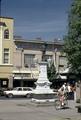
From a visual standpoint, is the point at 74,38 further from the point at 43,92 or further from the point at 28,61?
the point at 28,61

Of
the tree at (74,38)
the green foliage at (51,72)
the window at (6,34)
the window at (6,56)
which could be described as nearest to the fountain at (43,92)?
the tree at (74,38)

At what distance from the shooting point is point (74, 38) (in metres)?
27.0

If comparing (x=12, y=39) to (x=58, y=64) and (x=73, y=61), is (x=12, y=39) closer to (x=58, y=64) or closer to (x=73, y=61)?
(x=58, y=64)

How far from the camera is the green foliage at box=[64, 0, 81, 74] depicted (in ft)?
80.5

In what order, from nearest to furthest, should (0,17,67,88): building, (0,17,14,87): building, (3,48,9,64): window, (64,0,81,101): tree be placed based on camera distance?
(64,0,81,101): tree < (0,17,14,87): building < (0,17,67,88): building < (3,48,9,64): window

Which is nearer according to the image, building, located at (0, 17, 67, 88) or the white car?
the white car

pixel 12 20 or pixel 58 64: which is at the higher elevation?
pixel 12 20

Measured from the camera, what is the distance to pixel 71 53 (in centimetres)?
2806

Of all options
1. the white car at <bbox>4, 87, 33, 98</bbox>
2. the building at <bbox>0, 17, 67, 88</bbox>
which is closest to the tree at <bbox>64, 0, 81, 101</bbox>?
the white car at <bbox>4, 87, 33, 98</bbox>

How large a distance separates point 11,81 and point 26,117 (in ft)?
152

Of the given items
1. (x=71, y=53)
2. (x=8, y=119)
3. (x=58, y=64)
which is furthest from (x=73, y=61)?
(x=58, y=64)

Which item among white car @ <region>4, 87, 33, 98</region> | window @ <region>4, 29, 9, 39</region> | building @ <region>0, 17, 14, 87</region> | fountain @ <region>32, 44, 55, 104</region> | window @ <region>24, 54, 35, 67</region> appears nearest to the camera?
fountain @ <region>32, 44, 55, 104</region>

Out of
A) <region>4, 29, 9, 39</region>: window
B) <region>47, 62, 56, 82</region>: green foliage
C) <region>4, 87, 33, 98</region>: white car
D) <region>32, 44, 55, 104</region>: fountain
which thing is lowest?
<region>4, 87, 33, 98</region>: white car

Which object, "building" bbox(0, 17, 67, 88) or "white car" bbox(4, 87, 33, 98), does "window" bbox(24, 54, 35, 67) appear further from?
"white car" bbox(4, 87, 33, 98)
